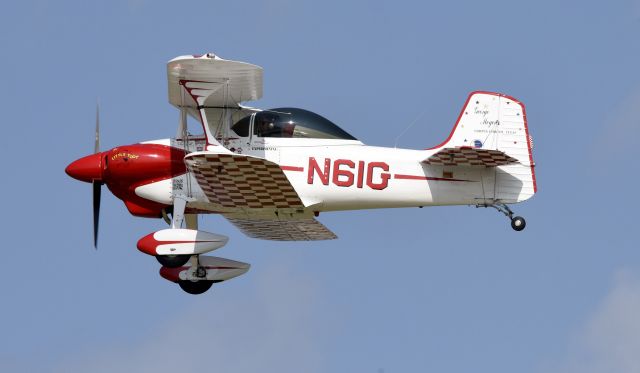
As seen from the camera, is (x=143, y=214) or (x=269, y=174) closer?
(x=269, y=174)

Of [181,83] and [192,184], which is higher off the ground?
[181,83]

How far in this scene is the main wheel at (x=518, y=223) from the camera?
2211cm

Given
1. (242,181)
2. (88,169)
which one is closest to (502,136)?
(242,181)

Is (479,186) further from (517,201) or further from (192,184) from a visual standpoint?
(192,184)

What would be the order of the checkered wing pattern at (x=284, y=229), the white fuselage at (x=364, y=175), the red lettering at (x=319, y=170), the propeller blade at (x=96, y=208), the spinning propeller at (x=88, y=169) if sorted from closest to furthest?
the white fuselage at (x=364, y=175) → the red lettering at (x=319, y=170) → the spinning propeller at (x=88, y=169) → the propeller blade at (x=96, y=208) → the checkered wing pattern at (x=284, y=229)

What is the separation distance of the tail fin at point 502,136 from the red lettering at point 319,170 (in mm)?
1570

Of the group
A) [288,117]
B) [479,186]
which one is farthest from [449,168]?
[288,117]

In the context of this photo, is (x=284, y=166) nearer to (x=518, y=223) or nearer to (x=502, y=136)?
(x=502, y=136)

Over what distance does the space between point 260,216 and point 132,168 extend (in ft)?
6.56

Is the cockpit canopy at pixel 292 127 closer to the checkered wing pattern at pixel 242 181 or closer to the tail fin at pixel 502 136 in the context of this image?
the checkered wing pattern at pixel 242 181

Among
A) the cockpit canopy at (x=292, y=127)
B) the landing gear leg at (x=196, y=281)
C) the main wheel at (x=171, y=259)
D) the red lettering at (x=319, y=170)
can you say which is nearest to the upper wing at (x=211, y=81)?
the cockpit canopy at (x=292, y=127)

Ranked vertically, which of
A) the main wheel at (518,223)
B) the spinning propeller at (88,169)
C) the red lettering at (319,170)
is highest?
the red lettering at (319,170)

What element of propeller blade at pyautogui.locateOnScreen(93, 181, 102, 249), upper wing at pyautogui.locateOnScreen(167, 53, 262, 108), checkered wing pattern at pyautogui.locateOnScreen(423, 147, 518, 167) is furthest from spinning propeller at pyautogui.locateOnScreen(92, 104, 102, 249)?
checkered wing pattern at pyautogui.locateOnScreen(423, 147, 518, 167)

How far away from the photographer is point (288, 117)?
22.5m
